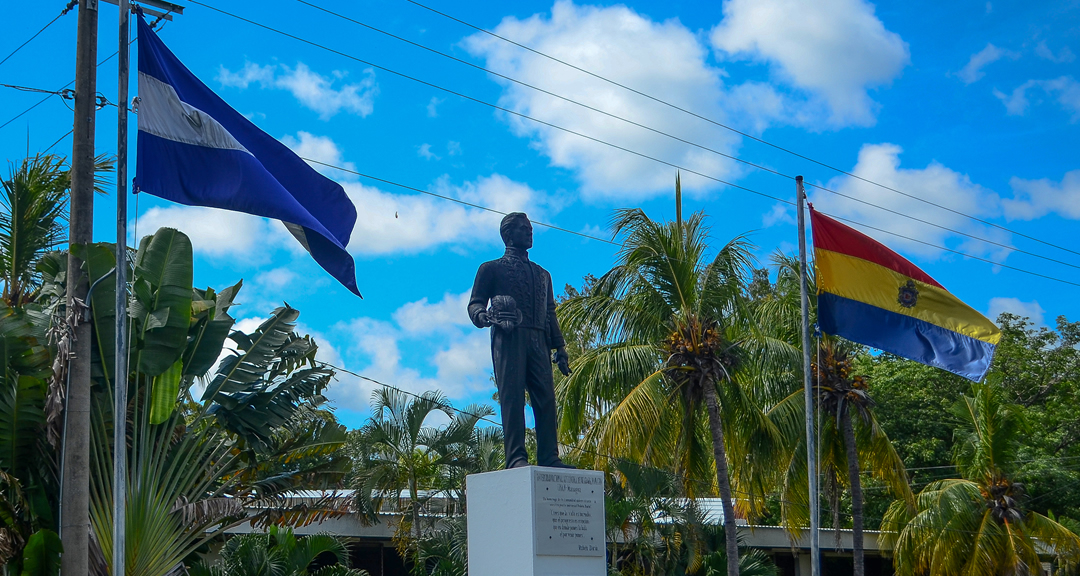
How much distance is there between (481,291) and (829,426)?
1583 centimetres

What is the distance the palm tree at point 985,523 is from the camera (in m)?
25.5

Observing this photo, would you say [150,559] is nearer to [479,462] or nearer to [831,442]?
[479,462]

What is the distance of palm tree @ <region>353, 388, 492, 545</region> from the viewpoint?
802 inches

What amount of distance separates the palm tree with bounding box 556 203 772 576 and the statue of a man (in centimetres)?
923

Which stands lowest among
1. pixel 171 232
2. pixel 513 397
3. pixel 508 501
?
pixel 508 501

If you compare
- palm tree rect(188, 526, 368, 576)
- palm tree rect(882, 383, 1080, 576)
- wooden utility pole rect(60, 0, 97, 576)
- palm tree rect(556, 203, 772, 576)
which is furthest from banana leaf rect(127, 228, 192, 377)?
palm tree rect(882, 383, 1080, 576)

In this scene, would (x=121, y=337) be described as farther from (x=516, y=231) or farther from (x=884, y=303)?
(x=884, y=303)

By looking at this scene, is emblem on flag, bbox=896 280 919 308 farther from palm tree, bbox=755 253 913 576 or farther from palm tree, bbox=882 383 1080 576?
palm tree, bbox=882 383 1080 576

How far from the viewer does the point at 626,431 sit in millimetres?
19359

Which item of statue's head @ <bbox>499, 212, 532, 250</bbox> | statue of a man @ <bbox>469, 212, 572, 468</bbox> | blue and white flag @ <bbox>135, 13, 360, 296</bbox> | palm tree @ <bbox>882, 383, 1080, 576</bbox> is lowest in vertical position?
palm tree @ <bbox>882, 383, 1080, 576</bbox>

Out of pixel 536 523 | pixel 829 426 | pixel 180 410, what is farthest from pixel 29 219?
pixel 829 426

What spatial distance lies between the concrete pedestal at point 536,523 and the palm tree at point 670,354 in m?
9.72

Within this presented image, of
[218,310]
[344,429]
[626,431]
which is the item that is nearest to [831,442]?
[626,431]

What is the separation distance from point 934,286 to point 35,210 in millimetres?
14317
